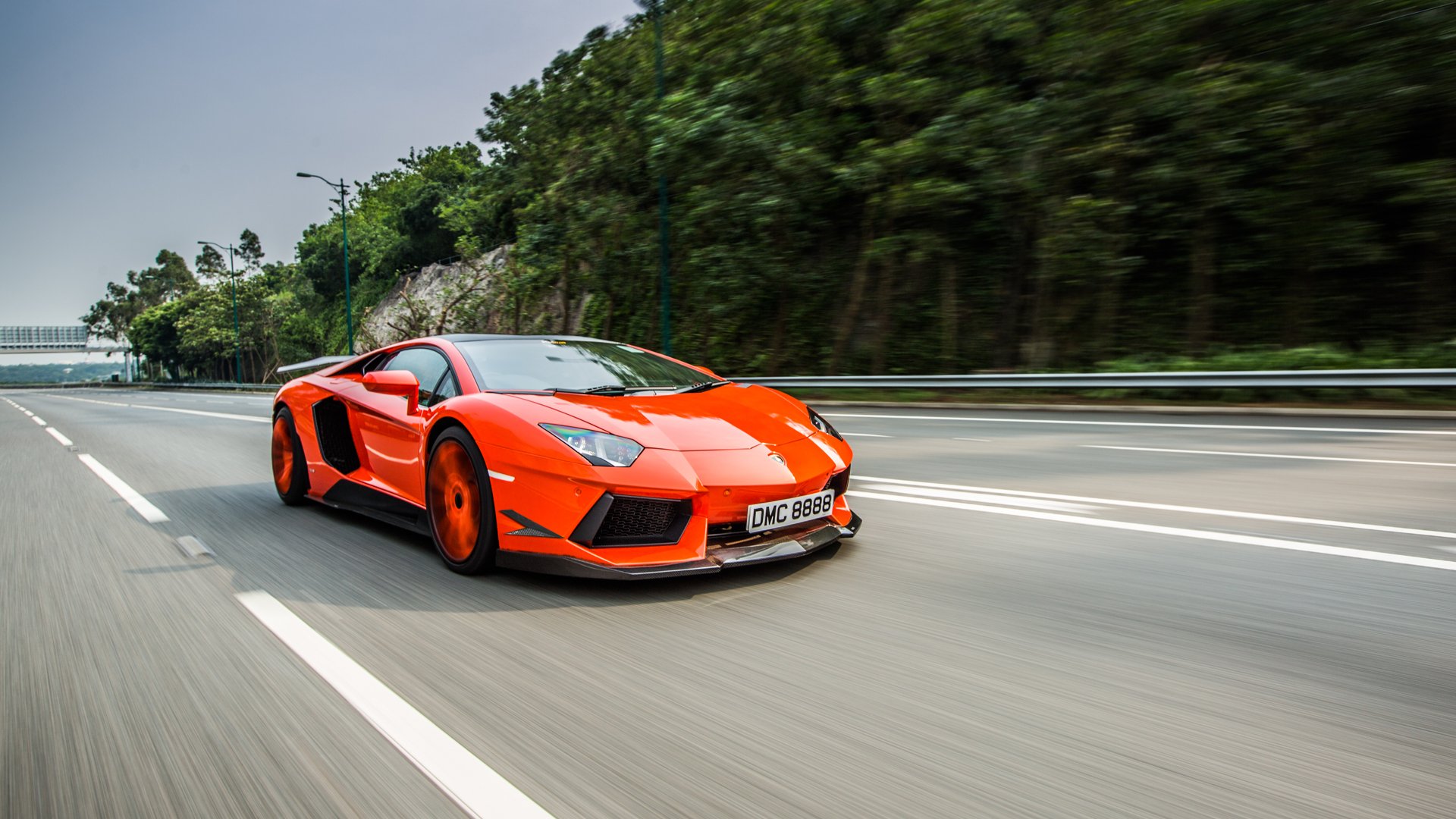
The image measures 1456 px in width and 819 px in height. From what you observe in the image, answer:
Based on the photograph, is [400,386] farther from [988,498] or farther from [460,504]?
[988,498]

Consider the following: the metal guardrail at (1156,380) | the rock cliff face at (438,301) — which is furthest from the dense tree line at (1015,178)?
the rock cliff face at (438,301)

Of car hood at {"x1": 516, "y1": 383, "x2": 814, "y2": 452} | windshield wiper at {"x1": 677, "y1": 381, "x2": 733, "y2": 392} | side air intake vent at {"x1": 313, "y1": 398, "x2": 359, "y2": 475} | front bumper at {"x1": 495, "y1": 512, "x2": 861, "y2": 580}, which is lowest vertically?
front bumper at {"x1": 495, "y1": 512, "x2": 861, "y2": 580}

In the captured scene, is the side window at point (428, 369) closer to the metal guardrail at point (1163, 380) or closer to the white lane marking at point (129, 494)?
the white lane marking at point (129, 494)

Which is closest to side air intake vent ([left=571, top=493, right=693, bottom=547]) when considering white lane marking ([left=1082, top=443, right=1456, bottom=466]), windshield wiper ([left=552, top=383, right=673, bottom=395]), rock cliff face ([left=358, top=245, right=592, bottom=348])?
windshield wiper ([left=552, top=383, right=673, bottom=395])

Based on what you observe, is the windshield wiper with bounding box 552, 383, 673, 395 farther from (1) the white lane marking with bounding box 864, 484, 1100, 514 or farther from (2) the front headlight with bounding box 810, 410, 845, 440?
(1) the white lane marking with bounding box 864, 484, 1100, 514

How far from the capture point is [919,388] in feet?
53.1

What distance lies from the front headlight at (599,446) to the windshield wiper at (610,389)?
23.8 inches

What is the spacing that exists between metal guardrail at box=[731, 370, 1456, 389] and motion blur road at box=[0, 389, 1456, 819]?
5690 mm

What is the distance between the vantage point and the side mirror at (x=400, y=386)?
15.4ft

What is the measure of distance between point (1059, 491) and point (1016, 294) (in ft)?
45.2

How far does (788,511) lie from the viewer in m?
3.81

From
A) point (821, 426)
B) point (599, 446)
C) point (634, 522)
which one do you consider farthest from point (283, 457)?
point (821, 426)

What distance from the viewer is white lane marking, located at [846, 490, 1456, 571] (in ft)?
12.2

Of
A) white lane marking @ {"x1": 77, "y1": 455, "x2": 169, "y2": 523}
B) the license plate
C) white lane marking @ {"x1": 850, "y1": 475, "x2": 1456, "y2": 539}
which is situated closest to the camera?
the license plate
